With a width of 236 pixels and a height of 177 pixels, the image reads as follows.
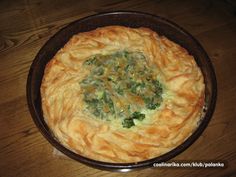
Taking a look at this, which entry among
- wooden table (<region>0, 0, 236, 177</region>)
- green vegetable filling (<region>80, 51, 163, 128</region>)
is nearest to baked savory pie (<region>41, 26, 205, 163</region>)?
green vegetable filling (<region>80, 51, 163, 128</region>)

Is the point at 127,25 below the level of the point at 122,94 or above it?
above

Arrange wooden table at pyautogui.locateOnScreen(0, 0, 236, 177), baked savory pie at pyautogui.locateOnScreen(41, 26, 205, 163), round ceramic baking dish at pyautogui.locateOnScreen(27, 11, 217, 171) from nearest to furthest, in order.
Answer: round ceramic baking dish at pyautogui.locateOnScreen(27, 11, 217, 171)
baked savory pie at pyautogui.locateOnScreen(41, 26, 205, 163)
wooden table at pyautogui.locateOnScreen(0, 0, 236, 177)

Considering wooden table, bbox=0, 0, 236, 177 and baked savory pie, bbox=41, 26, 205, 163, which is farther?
wooden table, bbox=0, 0, 236, 177

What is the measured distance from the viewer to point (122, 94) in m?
1.81

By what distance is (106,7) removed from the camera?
2668 mm

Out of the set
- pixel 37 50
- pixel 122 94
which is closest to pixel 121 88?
pixel 122 94

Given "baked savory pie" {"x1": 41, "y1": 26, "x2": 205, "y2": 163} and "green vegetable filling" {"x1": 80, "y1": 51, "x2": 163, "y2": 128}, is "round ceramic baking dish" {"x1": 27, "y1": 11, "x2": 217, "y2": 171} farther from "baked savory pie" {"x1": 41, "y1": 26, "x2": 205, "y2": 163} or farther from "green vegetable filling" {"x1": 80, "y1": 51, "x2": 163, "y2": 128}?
"green vegetable filling" {"x1": 80, "y1": 51, "x2": 163, "y2": 128}

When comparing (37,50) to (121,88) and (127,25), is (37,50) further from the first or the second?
(121,88)

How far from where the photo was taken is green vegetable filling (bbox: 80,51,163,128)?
1758 millimetres

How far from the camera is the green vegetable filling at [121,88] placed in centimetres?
176

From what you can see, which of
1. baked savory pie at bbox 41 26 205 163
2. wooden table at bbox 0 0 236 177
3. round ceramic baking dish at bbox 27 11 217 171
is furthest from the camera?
wooden table at bbox 0 0 236 177

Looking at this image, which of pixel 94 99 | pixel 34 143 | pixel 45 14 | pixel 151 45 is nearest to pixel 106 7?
pixel 45 14

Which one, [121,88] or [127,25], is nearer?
Result: [121,88]

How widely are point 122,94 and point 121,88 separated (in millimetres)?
40
